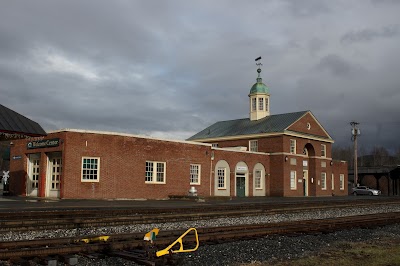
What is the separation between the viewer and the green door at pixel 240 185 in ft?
133

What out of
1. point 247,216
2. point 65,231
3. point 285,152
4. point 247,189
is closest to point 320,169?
point 285,152

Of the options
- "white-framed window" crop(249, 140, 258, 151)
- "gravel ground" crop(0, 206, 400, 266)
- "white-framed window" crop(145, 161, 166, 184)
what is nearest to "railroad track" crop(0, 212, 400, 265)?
"gravel ground" crop(0, 206, 400, 266)

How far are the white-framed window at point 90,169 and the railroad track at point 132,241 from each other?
1736cm

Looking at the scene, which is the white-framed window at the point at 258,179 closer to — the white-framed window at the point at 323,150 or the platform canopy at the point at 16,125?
the white-framed window at the point at 323,150

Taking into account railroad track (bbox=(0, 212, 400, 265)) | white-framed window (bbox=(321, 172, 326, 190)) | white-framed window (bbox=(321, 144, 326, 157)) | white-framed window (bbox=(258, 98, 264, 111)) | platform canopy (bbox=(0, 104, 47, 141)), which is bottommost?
railroad track (bbox=(0, 212, 400, 265))

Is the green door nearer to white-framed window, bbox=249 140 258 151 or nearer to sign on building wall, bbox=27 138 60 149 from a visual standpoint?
white-framed window, bbox=249 140 258 151

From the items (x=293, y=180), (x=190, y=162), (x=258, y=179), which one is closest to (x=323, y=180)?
(x=293, y=180)

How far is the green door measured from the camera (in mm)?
40469

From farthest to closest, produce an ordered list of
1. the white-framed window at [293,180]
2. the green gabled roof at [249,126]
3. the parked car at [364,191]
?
1. the parked car at [364,191]
2. the green gabled roof at [249,126]
3. the white-framed window at [293,180]

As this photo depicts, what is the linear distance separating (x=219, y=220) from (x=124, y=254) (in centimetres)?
848

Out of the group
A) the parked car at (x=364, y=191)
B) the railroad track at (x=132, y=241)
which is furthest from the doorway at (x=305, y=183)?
the railroad track at (x=132, y=241)

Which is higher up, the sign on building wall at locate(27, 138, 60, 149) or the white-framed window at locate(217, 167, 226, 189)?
the sign on building wall at locate(27, 138, 60, 149)

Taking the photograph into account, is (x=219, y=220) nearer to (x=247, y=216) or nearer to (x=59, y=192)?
(x=247, y=216)

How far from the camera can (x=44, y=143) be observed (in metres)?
29.5
